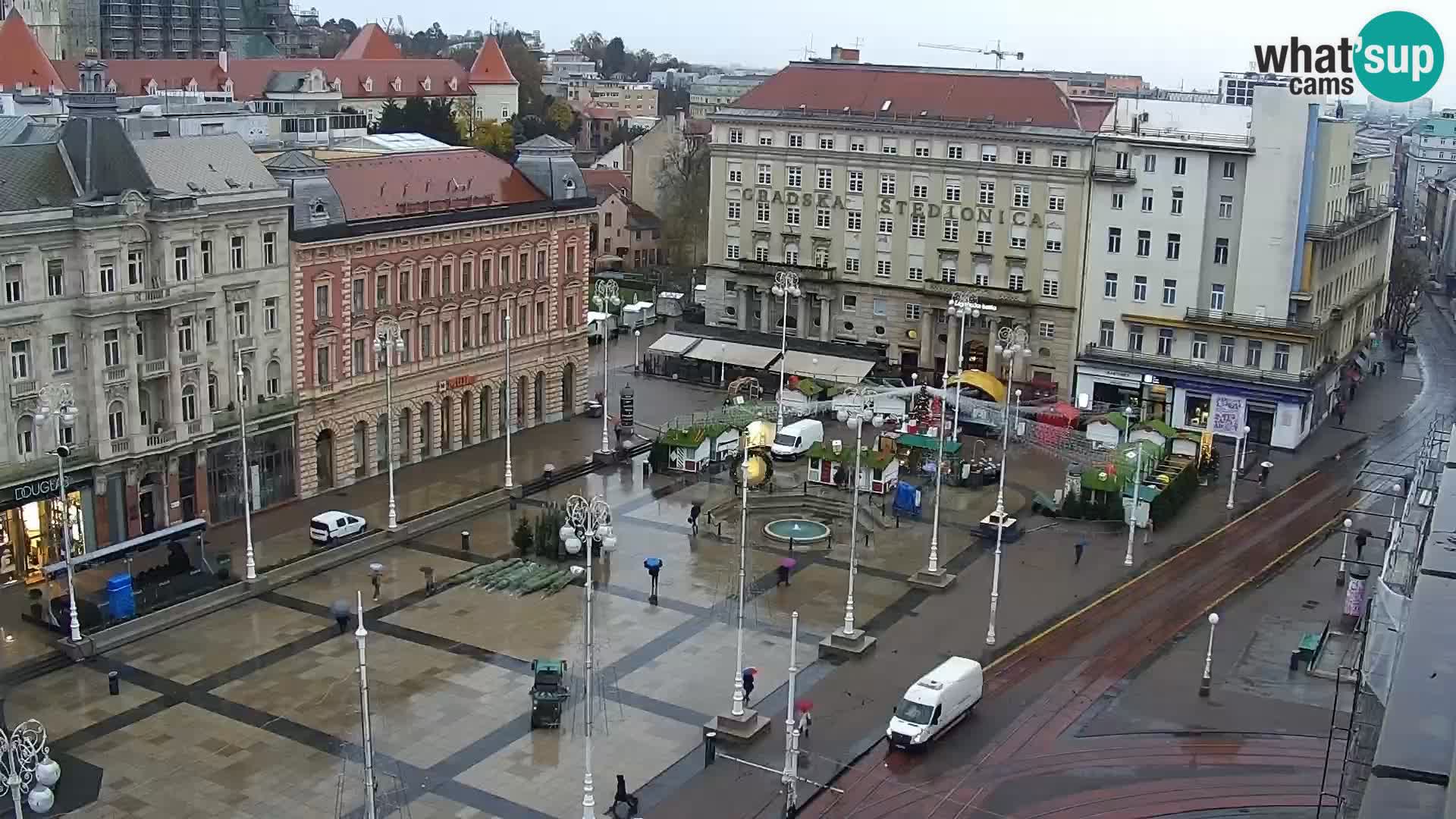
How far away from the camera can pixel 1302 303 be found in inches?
3088

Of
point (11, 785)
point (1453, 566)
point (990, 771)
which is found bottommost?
point (990, 771)

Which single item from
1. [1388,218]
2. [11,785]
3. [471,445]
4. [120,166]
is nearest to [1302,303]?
[1388,218]

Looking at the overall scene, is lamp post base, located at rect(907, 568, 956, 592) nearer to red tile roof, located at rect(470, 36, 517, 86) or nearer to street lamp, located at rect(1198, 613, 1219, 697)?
street lamp, located at rect(1198, 613, 1219, 697)

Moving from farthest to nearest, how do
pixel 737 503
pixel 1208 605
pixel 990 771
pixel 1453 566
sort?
1. pixel 737 503
2. pixel 1208 605
3. pixel 990 771
4. pixel 1453 566

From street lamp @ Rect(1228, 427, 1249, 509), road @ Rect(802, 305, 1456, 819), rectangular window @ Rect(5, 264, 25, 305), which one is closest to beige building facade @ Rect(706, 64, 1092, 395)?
street lamp @ Rect(1228, 427, 1249, 509)

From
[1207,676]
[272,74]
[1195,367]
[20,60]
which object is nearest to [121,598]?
[1207,676]

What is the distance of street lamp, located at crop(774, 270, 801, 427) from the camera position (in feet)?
257

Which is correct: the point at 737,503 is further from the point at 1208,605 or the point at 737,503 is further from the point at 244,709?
the point at 244,709

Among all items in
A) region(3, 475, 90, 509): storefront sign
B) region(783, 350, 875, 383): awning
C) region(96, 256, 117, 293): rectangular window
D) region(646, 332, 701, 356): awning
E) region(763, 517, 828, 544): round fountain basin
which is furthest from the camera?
region(646, 332, 701, 356): awning

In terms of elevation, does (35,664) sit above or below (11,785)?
below

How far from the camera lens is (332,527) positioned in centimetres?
5825

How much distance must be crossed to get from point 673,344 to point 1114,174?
28601 millimetres

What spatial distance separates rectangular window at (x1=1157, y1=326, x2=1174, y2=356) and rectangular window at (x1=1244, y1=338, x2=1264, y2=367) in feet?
13.0

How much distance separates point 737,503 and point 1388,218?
54.5m
